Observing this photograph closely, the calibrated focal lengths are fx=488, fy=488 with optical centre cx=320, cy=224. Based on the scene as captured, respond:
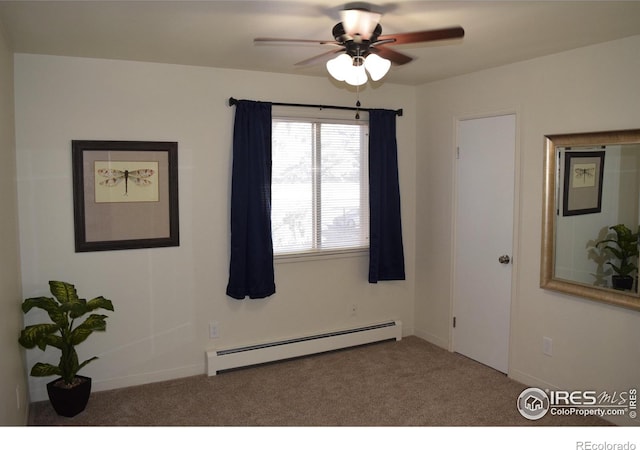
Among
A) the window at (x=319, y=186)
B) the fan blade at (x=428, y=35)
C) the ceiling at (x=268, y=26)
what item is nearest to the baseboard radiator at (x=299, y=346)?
the window at (x=319, y=186)

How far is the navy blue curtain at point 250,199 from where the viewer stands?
3.92m

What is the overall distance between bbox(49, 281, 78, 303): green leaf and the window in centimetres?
162

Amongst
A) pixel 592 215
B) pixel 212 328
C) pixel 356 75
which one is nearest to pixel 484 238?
pixel 592 215

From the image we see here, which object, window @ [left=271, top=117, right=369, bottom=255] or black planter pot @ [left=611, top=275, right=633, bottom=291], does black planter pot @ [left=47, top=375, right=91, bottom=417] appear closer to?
window @ [left=271, top=117, right=369, bottom=255]

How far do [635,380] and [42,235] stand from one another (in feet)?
13.3

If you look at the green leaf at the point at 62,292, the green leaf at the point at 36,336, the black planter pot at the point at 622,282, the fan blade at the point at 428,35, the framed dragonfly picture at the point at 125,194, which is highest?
the fan blade at the point at 428,35

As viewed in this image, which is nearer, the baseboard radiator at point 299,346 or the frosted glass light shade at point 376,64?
the frosted glass light shade at point 376,64

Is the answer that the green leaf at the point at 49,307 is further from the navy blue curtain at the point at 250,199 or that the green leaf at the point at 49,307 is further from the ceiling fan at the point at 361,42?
the ceiling fan at the point at 361,42

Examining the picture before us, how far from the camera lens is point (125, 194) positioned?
12.0ft

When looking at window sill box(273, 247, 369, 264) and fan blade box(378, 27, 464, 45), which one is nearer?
fan blade box(378, 27, 464, 45)

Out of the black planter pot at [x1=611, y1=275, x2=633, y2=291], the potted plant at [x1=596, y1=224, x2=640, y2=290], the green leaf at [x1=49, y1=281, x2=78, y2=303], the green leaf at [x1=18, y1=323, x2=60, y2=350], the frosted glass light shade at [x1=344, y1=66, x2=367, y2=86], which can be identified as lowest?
the green leaf at [x1=18, y1=323, x2=60, y2=350]

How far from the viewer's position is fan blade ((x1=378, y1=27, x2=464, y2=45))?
85.9 inches

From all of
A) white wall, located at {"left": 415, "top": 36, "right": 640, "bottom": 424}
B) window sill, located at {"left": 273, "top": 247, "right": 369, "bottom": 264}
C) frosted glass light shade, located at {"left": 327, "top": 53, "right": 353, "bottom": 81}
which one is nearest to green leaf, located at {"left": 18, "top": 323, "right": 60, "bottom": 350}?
window sill, located at {"left": 273, "top": 247, "right": 369, "bottom": 264}

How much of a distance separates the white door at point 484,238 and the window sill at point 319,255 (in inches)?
34.9
